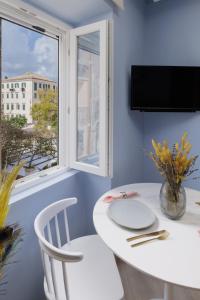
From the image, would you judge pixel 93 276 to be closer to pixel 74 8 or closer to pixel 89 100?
pixel 89 100

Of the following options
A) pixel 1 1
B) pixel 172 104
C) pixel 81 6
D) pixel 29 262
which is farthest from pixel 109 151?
pixel 1 1

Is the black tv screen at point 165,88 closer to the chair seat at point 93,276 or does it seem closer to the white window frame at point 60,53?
the white window frame at point 60,53

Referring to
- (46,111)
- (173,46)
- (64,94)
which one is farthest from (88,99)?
(173,46)

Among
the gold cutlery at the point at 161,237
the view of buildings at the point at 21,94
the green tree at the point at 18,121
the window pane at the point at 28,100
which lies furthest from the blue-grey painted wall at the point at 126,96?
the gold cutlery at the point at 161,237

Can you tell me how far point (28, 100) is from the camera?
1746 millimetres

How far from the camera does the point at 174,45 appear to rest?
2330mm

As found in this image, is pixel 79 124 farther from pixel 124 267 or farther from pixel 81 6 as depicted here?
pixel 124 267

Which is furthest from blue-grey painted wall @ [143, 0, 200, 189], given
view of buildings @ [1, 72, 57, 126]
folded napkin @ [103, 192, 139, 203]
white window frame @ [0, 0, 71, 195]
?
view of buildings @ [1, 72, 57, 126]

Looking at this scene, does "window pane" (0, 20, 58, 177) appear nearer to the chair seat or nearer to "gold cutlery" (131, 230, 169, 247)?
the chair seat

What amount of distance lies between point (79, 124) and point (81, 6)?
93cm

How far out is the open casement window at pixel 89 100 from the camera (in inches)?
73.4

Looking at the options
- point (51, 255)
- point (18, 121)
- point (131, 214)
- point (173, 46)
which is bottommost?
point (51, 255)

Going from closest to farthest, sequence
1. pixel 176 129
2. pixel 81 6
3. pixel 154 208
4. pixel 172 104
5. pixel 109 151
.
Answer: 1. pixel 154 208
2. pixel 81 6
3. pixel 109 151
4. pixel 172 104
5. pixel 176 129

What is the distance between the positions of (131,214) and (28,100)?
1123 millimetres
